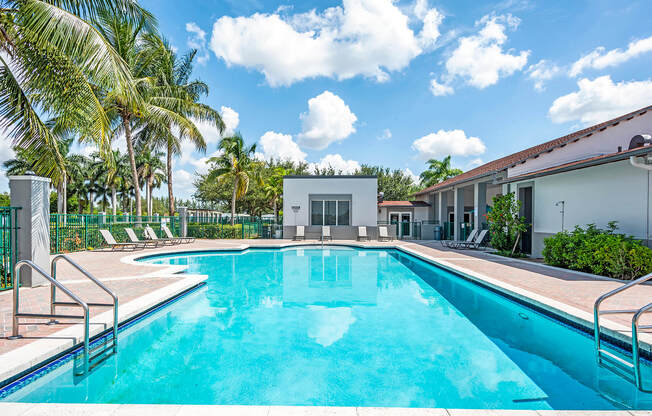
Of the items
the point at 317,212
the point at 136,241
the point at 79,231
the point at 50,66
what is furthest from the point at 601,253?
the point at 79,231

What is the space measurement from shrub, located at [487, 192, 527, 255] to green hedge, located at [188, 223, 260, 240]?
47.2 feet

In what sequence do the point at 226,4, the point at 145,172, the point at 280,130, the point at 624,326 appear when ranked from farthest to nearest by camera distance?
the point at 145,172
the point at 280,130
the point at 226,4
the point at 624,326

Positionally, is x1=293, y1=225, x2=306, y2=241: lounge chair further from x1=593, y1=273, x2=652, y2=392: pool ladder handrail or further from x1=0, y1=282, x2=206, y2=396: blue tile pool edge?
x1=593, y1=273, x2=652, y2=392: pool ladder handrail

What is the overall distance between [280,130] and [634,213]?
25140 millimetres

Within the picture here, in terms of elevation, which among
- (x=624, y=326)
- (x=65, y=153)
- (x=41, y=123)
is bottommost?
(x=624, y=326)

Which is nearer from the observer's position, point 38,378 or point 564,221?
point 38,378

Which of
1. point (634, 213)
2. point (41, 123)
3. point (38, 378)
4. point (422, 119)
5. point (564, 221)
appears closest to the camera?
point (38, 378)

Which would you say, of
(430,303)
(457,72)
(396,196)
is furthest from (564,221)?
(396,196)

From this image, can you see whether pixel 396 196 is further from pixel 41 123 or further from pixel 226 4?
pixel 41 123

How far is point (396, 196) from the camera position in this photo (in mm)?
38938

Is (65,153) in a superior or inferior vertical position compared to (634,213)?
superior

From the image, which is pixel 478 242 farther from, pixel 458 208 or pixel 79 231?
pixel 79 231

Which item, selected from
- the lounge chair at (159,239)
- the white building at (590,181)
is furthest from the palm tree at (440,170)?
the lounge chair at (159,239)

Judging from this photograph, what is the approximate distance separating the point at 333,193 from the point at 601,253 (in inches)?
556
